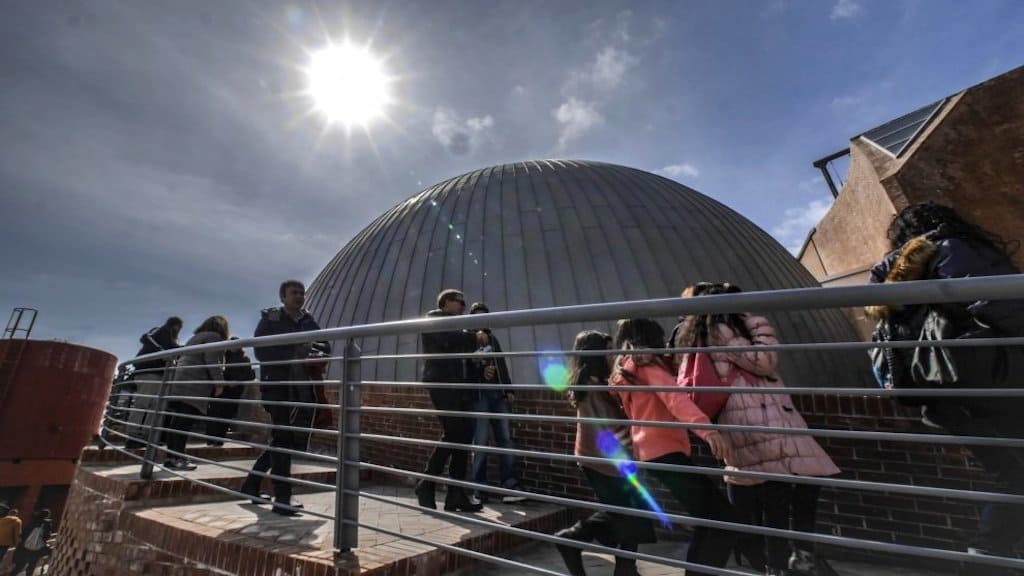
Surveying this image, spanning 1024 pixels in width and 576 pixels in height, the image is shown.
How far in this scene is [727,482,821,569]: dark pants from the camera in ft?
7.77

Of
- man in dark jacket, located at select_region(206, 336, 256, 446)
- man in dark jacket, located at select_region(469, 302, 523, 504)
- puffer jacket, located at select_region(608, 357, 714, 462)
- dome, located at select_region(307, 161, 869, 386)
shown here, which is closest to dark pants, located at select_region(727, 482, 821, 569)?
puffer jacket, located at select_region(608, 357, 714, 462)

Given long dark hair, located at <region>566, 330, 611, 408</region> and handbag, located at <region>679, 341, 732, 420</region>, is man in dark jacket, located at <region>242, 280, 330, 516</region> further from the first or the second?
handbag, located at <region>679, 341, 732, 420</region>

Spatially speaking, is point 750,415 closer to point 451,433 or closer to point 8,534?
point 451,433

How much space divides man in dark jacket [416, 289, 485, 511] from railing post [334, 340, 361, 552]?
1.02 meters

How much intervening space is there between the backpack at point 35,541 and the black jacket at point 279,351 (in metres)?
11.5

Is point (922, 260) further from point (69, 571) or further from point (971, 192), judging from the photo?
point (971, 192)

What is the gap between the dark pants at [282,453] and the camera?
3.18 meters

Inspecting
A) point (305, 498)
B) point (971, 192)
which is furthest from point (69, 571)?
point (971, 192)

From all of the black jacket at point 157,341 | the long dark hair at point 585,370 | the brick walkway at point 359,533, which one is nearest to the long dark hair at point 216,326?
the black jacket at point 157,341

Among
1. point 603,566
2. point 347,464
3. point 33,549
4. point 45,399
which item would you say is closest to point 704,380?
point 603,566

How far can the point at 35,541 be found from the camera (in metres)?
10.4

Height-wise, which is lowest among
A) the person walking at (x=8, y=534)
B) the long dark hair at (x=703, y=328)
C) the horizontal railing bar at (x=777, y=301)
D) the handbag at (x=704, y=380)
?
the person walking at (x=8, y=534)

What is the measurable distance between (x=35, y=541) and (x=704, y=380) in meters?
14.7

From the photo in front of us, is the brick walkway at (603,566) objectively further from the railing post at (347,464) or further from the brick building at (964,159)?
the brick building at (964,159)
